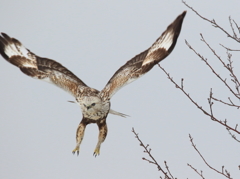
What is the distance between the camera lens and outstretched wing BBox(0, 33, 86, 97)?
27.0ft

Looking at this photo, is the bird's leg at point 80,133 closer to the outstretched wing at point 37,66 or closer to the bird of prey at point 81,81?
the bird of prey at point 81,81

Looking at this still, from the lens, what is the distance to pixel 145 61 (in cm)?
827

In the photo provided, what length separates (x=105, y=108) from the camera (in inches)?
299

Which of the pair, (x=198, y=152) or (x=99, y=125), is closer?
(x=198, y=152)

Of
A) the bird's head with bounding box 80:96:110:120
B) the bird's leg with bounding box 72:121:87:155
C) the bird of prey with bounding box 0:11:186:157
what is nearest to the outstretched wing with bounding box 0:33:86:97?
the bird of prey with bounding box 0:11:186:157

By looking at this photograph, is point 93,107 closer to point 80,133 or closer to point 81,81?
point 80,133

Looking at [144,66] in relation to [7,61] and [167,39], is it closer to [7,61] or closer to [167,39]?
[167,39]

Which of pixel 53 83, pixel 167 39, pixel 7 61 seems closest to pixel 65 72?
pixel 53 83

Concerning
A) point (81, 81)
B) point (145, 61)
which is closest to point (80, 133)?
point (81, 81)

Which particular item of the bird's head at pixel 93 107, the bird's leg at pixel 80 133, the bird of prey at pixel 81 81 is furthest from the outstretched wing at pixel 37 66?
the bird's leg at pixel 80 133

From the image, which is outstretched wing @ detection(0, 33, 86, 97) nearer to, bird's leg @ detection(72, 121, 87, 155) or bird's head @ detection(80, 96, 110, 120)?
bird's head @ detection(80, 96, 110, 120)

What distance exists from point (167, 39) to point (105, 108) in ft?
5.13

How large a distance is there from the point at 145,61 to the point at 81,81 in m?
1.17

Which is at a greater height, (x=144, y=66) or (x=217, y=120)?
→ (x=144, y=66)
